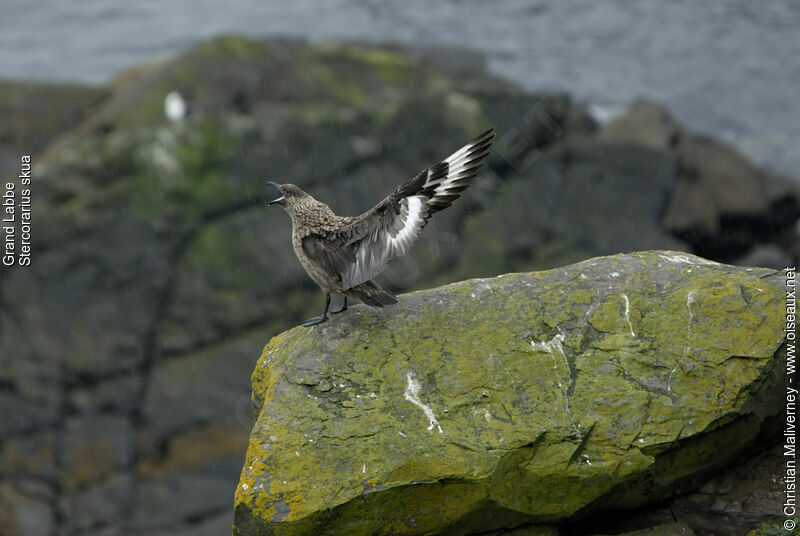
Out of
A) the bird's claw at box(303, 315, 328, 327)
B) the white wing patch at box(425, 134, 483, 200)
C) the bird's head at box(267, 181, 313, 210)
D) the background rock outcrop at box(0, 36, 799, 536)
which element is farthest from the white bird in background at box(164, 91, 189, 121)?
the white wing patch at box(425, 134, 483, 200)

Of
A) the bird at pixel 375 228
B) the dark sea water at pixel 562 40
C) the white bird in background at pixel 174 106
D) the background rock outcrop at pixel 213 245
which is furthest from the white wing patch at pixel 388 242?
the dark sea water at pixel 562 40

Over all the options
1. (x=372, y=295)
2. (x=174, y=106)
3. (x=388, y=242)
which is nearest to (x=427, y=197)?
A: (x=388, y=242)

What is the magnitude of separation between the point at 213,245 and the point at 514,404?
32.3 feet

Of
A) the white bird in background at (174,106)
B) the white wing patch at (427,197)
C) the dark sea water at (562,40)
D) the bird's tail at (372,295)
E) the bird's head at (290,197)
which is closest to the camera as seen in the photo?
the white wing patch at (427,197)

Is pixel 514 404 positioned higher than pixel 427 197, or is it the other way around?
pixel 427 197

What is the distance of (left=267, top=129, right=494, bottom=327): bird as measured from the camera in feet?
20.4

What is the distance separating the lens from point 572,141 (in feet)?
56.3

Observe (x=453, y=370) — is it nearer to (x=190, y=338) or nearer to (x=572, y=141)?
(x=190, y=338)

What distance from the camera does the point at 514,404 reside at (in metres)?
5.97

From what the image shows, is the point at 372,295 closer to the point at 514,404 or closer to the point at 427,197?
the point at 427,197

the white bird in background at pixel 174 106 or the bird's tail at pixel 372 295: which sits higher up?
the bird's tail at pixel 372 295

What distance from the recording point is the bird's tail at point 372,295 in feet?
21.6

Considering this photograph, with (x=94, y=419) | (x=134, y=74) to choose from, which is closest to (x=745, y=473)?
(x=94, y=419)

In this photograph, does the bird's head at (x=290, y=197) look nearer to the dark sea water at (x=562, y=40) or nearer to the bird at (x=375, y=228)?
the bird at (x=375, y=228)
